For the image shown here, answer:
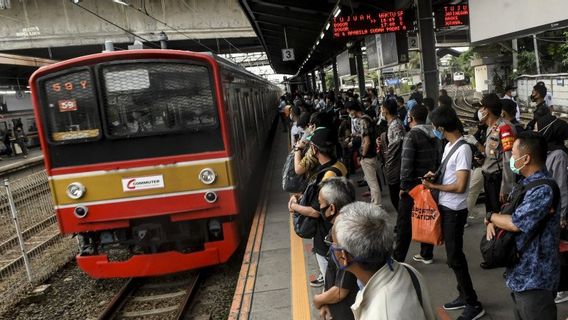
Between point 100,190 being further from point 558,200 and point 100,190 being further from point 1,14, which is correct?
point 1,14

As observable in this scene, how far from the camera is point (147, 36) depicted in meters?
17.2

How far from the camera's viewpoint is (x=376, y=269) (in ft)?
6.06

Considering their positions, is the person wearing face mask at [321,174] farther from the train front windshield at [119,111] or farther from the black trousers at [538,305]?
the train front windshield at [119,111]

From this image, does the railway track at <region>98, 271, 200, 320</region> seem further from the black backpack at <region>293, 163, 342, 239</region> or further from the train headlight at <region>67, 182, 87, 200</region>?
the black backpack at <region>293, 163, 342, 239</region>

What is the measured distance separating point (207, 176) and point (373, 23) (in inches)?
215

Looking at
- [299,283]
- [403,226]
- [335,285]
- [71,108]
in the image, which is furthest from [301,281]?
[71,108]

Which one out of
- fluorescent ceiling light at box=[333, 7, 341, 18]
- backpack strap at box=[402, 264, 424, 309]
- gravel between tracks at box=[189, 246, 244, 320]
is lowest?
gravel between tracks at box=[189, 246, 244, 320]

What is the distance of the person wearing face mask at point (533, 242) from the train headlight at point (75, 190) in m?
A: 4.49

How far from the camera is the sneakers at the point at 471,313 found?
3.51 m

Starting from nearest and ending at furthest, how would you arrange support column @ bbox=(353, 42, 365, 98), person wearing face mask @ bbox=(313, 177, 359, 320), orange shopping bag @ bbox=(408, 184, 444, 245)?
person wearing face mask @ bbox=(313, 177, 359, 320)
orange shopping bag @ bbox=(408, 184, 444, 245)
support column @ bbox=(353, 42, 365, 98)

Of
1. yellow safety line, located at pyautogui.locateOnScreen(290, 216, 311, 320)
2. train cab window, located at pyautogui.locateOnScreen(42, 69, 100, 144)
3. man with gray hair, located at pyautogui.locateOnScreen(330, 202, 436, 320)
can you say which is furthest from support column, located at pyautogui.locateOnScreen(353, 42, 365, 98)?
man with gray hair, located at pyautogui.locateOnScreen(330, 202, 436, 320)

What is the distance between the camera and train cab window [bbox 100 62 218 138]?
5.36m

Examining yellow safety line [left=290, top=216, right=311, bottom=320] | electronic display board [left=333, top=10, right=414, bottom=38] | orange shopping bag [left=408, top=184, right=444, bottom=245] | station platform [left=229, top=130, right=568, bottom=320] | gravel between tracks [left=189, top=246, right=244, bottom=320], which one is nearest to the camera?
orange shopping bag [left=408, top=184, right=444, bottom=245]

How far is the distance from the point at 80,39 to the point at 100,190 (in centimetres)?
1399
